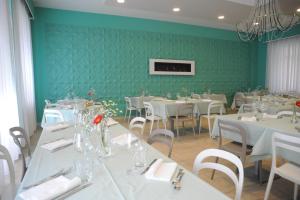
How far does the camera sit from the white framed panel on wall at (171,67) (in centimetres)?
777

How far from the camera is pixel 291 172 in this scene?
2062 millimetres

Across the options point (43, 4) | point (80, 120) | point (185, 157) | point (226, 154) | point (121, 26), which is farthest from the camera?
point (121, 26)

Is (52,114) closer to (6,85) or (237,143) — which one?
(6,85)

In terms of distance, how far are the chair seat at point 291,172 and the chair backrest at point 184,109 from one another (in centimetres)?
286

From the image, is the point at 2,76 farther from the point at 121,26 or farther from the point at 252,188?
the point at 121,26

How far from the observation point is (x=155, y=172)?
4.41ft

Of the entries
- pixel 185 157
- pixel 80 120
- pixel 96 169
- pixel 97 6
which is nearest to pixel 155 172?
pixel 96 169

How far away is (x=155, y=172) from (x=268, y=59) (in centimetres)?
966

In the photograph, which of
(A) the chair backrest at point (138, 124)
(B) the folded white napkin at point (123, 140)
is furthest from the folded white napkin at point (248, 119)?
(B) the folded white napkin at point (123, 140)

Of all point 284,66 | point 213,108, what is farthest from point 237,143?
point 284,66

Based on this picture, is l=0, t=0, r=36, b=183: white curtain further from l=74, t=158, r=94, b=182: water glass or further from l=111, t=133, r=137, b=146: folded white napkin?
l=74, t=158, r=94, b=182: water glass

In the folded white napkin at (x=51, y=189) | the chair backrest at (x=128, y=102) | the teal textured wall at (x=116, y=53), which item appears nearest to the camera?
the folded white napkin at (x=51, y=189)

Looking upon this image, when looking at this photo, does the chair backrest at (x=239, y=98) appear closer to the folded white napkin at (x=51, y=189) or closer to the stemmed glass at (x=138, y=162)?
the stemmed glass at (x=138, y=162)

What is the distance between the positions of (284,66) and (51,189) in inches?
380
